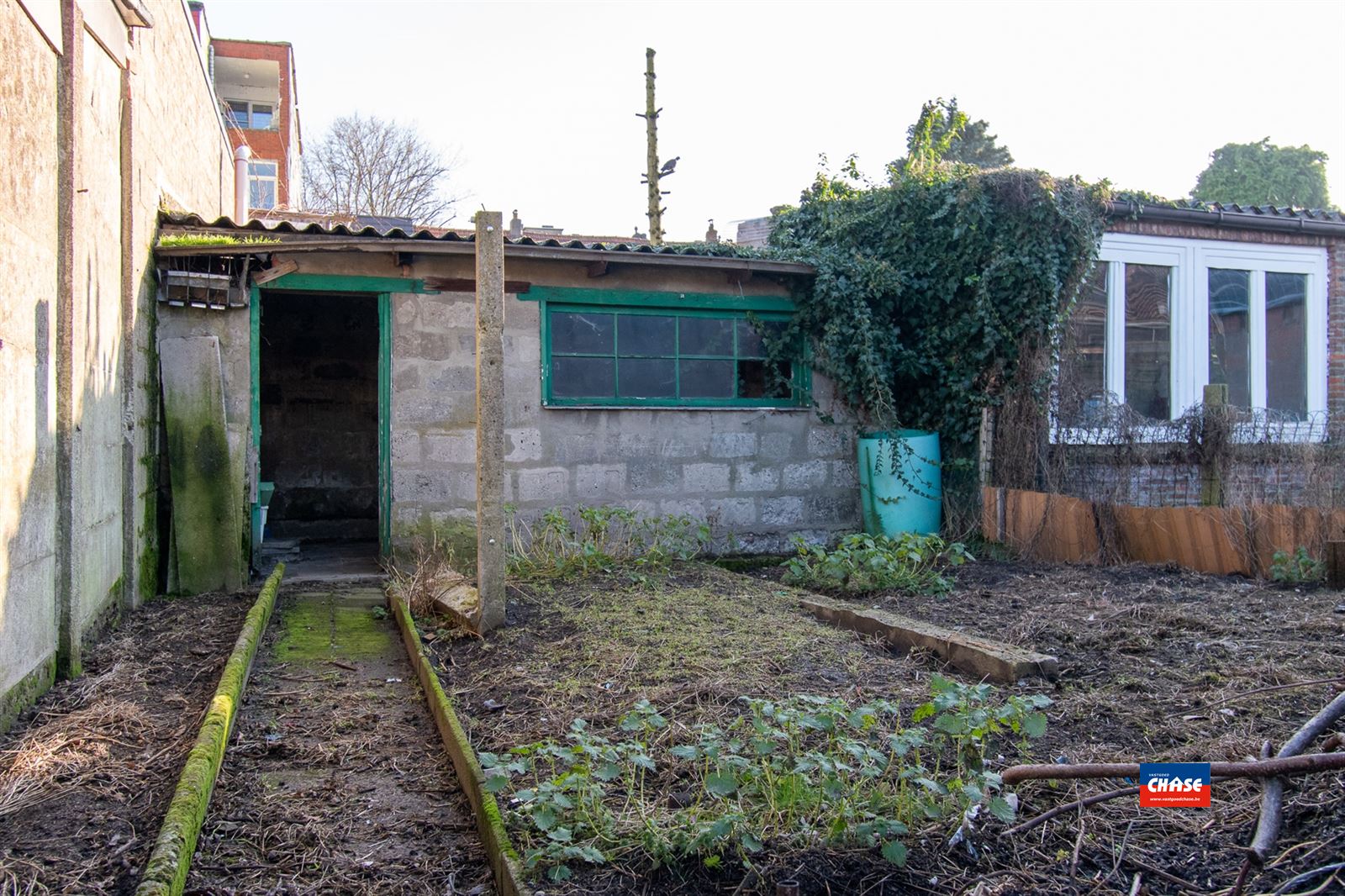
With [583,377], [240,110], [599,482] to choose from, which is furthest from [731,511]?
[240,110]

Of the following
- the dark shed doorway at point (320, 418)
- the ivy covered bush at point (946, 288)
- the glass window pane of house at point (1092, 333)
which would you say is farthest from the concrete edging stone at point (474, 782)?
the dark shed doorway at point (320, 418)

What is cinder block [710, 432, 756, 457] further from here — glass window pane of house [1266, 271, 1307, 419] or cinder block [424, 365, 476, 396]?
glass window pane of house [1266, 271, 1307, 419]

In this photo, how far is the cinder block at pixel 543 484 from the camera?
9.03 meters

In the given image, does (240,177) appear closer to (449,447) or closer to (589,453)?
(449,447)

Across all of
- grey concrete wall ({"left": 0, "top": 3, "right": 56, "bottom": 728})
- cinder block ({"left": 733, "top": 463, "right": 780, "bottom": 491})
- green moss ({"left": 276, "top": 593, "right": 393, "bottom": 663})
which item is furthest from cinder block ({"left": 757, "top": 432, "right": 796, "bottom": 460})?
grey concrete wall ({"left": 0, "top": 3, "right": 56, "bottom": 728})

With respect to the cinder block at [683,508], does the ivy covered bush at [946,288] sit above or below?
above

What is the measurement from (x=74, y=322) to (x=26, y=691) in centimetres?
183

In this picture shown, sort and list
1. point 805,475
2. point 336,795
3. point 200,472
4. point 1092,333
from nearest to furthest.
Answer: point 336,795
point 200,472
point 805,475
point 1092,333

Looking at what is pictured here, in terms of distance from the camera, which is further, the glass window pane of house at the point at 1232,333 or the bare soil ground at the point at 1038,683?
the glass window pane of house at the point at 1232,333

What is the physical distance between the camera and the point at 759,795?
3.18 m

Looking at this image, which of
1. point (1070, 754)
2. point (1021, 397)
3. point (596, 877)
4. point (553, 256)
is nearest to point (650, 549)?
point (553, 256)

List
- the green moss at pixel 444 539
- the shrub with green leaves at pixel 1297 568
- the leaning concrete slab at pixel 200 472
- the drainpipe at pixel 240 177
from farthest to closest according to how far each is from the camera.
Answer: the drainpipe at pixel 240 177 < the green moss at pixel 444 539 < the leaning concrete slab at pixel 200 472 < the shrub with green leaves at pixel 1297 568

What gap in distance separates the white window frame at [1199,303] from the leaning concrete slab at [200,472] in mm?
7866

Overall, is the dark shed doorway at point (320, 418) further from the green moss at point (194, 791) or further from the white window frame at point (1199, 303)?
the white window frame at point (1199, 303)
